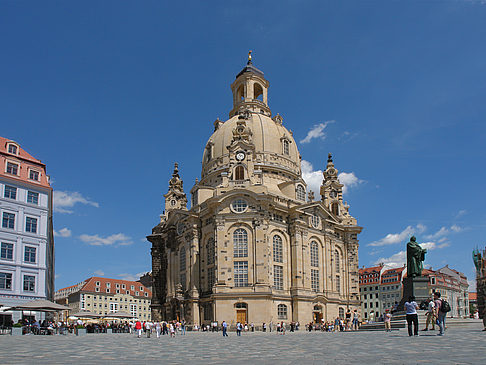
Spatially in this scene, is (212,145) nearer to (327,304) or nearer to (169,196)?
(169,196)

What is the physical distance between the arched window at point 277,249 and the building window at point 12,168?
3355 centimetres

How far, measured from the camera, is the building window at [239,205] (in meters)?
63.1

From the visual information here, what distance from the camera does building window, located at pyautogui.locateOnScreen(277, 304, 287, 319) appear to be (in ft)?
205

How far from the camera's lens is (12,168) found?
50719 millimetres

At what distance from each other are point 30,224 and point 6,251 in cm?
416

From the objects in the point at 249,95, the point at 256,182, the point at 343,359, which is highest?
the point at 249,95

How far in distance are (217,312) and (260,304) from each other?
554 cm

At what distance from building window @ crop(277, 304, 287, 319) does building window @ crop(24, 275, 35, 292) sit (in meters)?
30.4

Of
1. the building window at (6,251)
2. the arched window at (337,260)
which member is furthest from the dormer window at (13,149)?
the arched window at (337,260)

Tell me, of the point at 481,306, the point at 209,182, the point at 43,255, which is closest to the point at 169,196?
the point at 209,182

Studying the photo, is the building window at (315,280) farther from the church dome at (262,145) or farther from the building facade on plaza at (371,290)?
the building facade on plaza at (371,290)

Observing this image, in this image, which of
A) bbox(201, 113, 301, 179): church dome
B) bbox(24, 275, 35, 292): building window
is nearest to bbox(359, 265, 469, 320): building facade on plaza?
bbox(201, 113, 301, 179): church dome

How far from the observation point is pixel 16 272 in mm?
47438

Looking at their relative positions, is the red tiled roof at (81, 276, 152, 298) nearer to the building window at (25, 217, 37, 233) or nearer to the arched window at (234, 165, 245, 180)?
the arched window at (234, 165, 245, 180)
